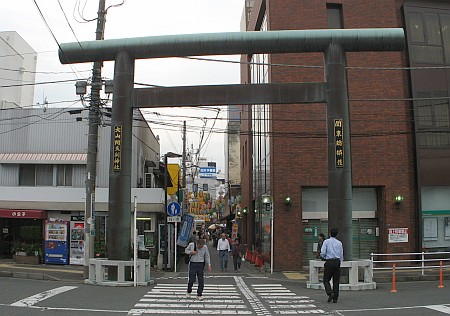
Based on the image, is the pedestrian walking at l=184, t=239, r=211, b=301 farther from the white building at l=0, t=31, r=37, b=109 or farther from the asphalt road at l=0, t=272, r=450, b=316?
the white building at l=0, t=31, r=37, b=109

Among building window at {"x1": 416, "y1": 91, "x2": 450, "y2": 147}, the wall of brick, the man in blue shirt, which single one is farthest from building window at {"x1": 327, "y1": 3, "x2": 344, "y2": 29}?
the man in blue shirt

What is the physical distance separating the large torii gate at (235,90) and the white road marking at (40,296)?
223cm

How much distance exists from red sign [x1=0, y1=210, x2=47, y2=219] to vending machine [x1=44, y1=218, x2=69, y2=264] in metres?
0.75

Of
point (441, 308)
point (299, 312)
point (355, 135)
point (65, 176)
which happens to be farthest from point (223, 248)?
point (441, 308)

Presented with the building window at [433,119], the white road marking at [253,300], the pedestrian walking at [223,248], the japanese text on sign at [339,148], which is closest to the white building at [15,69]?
the pedestrian walking at [223,248]

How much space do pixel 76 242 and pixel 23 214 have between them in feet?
9.61

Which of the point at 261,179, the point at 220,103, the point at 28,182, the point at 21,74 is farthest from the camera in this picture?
the point at 21,74

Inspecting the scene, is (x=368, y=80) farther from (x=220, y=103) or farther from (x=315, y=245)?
(x=220, y=103)

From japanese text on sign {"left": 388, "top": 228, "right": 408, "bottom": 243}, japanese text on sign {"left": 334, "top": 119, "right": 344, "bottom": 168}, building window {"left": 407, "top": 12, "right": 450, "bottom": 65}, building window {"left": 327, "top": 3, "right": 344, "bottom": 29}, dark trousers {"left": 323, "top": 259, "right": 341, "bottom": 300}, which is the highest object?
building window {"left": 327, "top": 3, "right": 344, "bottom": 29}

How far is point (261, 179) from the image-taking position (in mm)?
28328

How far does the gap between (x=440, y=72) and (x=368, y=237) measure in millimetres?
8325

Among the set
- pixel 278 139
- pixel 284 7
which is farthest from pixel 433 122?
pixel 284 7

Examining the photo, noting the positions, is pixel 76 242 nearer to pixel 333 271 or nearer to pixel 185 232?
pixel 185 232

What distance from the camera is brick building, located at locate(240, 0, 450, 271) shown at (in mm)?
22984
